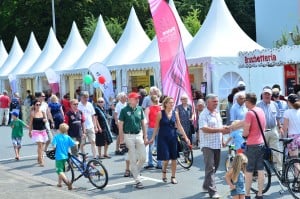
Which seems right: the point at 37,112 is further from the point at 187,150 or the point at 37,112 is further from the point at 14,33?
the point at 14,33

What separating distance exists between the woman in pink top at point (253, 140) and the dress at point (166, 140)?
203 centimetres

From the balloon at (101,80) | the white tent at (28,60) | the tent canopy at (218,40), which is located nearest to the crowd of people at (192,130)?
the tent canopy at (218,40)

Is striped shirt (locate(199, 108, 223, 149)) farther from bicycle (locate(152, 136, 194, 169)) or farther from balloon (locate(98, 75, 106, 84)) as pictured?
balloon (locate(98, 75, 106, 84))

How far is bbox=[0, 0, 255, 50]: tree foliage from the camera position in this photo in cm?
4753

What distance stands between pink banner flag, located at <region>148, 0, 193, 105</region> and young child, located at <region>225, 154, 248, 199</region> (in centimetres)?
708

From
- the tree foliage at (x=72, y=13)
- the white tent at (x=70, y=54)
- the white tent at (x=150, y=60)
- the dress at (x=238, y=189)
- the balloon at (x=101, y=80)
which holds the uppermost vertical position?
the tree foliage at (x=72, y=13)

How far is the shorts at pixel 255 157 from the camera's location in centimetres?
768

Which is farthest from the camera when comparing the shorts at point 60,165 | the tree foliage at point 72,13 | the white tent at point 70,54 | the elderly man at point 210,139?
the tree foliage at point 72,13

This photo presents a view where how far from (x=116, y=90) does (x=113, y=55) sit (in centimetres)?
155

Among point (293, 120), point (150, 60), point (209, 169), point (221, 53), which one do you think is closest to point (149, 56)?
point (150, 60)

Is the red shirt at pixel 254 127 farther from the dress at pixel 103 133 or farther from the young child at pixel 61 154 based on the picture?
the dress at pixel 103 133

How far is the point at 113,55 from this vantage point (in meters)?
23.3

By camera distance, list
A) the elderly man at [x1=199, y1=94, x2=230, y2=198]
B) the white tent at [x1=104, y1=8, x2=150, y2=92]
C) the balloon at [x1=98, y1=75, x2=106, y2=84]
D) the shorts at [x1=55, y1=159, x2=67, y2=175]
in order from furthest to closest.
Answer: the white tent at [x1=104, y1=8, x2=150, y2=92] < the balloon at [x1=98, y1=75, x2=106, y2=84] < the shorts at [x1=55, y1=159, x2=67, y2=175] < the elderly man at [x1=199, y1=94, x2=230, y2=198]

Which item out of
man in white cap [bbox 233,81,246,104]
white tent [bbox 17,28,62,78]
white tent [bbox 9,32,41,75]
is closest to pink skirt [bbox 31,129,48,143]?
man in white cap [bbox 233,81,246,104]
